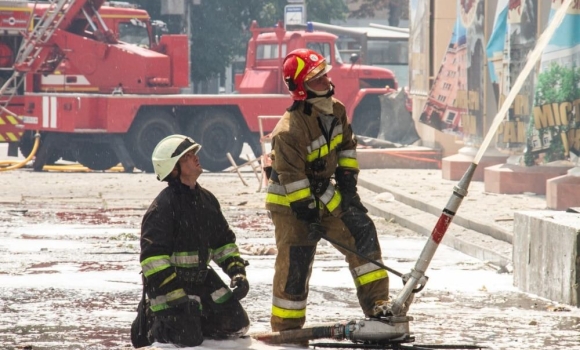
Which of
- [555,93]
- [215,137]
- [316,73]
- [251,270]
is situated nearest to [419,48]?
[215,137]

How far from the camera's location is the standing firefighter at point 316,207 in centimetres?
751

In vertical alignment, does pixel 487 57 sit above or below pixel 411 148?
above

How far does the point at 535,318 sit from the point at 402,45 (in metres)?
36.6

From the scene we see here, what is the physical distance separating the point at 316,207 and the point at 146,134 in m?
17.1

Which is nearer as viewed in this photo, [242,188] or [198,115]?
[242,188]

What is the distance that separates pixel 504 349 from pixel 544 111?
28.1 feet

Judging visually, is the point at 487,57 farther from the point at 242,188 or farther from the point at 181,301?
the point at 181,301

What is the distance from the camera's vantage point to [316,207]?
7.47 meters

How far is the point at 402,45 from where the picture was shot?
4497cm

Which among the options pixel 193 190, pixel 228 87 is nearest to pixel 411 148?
pixel 193 190

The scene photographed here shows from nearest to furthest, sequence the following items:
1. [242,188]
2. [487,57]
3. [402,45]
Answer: [487,57], [242,188], [402,45]

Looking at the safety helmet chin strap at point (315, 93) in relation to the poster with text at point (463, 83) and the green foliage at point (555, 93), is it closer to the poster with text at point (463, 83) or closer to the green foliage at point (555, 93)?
the green foliage at point (555, 93)

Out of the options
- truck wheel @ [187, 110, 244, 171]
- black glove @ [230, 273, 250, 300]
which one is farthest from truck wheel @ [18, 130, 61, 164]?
black glove @ [230, 273, 250, 300]

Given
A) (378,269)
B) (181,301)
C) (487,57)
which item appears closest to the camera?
(181,301)
